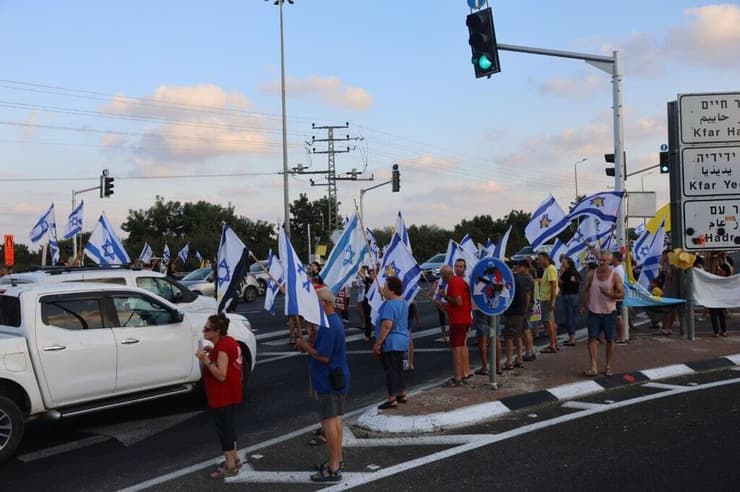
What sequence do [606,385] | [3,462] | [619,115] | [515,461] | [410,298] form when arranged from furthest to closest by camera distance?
[619,115]
[410,298]
[606,385]
[3,462]
[515,461]

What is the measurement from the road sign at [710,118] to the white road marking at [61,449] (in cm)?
1132

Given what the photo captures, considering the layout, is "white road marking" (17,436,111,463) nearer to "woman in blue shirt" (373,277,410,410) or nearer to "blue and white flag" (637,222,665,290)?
"woman in blue shirt" (373,277,410,410)

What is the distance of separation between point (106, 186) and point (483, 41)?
96.2 feet

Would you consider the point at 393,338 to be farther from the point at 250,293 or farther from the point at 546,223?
the point at 250,293

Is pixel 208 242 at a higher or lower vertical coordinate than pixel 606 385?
higher

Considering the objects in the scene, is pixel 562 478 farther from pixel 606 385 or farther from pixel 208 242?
pixel 208 242

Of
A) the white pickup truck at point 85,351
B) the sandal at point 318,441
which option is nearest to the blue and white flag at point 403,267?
the white pickup truck at point 85,351

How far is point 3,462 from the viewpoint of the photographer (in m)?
6.78

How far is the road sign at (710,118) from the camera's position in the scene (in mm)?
12898

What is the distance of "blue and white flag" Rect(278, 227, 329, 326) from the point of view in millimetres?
5996

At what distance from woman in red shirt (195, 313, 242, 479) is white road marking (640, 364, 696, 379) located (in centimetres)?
616

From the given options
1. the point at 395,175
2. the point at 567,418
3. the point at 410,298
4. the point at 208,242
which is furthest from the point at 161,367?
the point at 208,242

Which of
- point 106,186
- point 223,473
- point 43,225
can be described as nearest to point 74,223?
point 43,225

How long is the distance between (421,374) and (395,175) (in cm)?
3204
